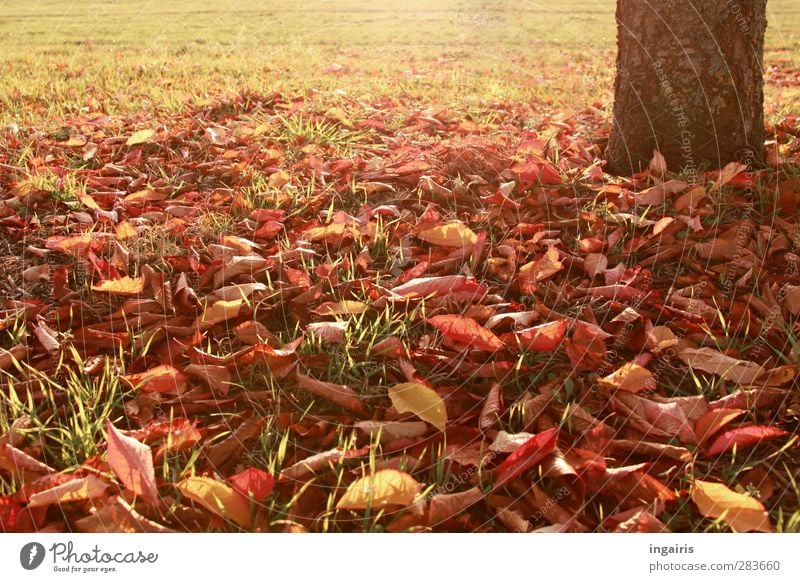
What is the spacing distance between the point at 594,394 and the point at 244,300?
3.50 feet

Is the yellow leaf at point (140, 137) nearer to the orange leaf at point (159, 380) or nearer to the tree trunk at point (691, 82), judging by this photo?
the orange leaf at point (159, 380)

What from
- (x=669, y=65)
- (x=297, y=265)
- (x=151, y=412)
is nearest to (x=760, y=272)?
(x=669, y=65)

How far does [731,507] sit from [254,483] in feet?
3.29

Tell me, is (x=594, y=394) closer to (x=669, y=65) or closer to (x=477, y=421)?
(x=477, y=421)

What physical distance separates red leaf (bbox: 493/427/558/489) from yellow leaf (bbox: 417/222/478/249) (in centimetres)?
93

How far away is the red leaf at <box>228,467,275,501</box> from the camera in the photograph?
1.46m

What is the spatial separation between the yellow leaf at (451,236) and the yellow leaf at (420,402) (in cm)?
73

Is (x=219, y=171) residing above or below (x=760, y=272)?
above

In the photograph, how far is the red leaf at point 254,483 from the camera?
4.80 feet

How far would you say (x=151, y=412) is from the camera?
1.73 meters

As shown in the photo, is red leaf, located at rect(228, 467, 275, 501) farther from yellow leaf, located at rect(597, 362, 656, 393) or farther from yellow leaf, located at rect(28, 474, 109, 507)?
yellow leaf, located at rect(597, 362, 656, 393)

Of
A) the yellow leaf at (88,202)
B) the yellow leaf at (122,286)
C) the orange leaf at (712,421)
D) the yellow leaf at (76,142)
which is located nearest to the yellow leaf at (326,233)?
the yellow leaf at (122,286)

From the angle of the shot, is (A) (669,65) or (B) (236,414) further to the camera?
(A) (669,65)

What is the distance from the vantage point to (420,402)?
1708 mm
